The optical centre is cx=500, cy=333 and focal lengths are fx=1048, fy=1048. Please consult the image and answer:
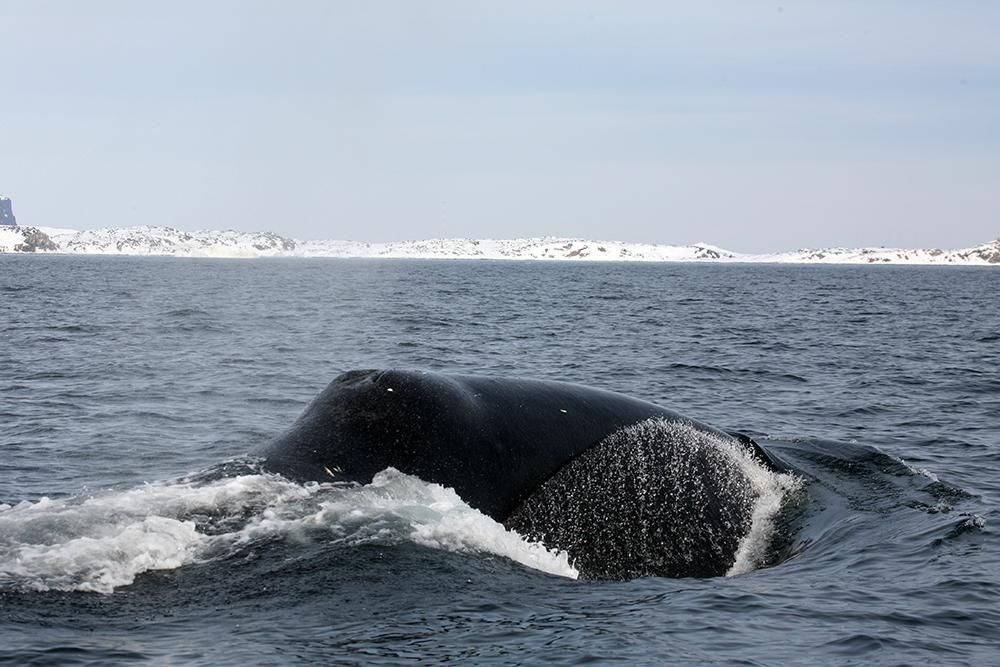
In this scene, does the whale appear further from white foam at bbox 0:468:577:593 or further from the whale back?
white foam at bbox 0:468:577:593

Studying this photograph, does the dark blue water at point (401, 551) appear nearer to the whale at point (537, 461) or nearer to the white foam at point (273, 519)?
the white foam at point (273, 519)

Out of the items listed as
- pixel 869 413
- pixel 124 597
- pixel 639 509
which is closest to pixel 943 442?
pixel 869 413

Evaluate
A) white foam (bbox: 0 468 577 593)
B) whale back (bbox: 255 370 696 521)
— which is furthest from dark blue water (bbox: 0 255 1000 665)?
whale back (bbox: 255 370 696 521)

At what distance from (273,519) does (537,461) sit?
2156 mm

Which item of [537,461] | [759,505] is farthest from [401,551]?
[759,505]

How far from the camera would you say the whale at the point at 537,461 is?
8375 mm

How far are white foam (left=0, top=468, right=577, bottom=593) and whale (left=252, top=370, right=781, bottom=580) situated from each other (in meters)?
0.12

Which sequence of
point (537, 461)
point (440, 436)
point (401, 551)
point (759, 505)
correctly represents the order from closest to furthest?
point (401, 551) → point (440, 436) → point (537, 461) → point (759, 505)

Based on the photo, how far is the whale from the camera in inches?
330

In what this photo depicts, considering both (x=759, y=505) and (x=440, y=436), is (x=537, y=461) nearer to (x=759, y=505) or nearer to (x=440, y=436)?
(x=440, y=436)

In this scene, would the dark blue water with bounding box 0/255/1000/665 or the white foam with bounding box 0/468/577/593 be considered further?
the white foam with bounding box 0/468/577/593

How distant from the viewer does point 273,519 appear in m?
8.17

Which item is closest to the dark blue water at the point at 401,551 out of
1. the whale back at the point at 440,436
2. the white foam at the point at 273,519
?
the white foam at the point at 273,519

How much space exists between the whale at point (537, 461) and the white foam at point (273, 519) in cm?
12
